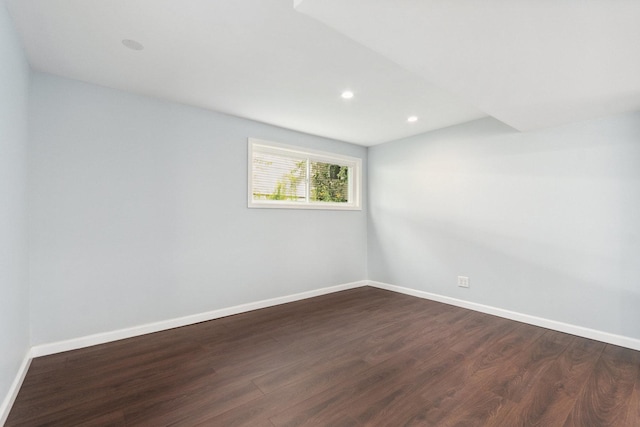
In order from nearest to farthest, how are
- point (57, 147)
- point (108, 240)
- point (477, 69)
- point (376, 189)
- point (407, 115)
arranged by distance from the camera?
point (477, 69)
point (57, 147)
point (108, 240)
point (407, 115)
point (376, 189)

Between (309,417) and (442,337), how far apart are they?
171 cm

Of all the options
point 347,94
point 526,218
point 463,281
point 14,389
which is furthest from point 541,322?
point 14,389

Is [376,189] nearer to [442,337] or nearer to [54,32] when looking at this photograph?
[442,337]

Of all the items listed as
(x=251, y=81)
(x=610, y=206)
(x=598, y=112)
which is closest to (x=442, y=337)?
(x=610, y=206)

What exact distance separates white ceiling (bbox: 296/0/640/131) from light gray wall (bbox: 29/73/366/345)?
7.70 ft

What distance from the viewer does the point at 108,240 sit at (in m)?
2.72

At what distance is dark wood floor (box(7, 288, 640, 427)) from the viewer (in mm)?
1670

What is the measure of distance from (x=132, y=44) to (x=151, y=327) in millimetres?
2572

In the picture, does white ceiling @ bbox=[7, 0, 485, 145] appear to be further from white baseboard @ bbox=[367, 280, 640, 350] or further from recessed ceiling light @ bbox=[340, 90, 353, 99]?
white baseboard @ bbox=[367, 280, 640, 350]

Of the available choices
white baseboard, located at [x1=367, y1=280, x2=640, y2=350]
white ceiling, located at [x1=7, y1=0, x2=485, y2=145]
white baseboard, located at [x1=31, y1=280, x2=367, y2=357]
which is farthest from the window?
white baseboard, located at [x1=367, y1=280, x2=640, y2=350]

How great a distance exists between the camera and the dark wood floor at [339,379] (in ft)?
5.48

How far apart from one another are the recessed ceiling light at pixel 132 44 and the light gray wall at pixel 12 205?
0.59m

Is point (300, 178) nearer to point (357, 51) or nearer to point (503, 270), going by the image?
point (357, 51)

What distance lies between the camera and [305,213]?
4.25 metres
